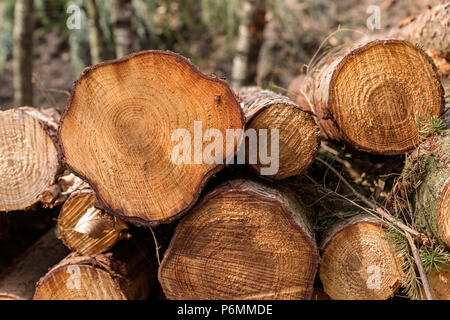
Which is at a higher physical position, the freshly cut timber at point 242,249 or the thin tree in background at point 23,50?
the thin tree in background at point 23,50

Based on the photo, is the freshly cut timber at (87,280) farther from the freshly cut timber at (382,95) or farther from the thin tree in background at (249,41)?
the thin tree in background at (249,41)

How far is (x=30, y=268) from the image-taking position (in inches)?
91.9

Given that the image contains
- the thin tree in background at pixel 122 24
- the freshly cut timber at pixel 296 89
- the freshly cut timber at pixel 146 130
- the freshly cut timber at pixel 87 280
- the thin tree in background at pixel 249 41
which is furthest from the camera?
the thin tree in background at pixel 249 41

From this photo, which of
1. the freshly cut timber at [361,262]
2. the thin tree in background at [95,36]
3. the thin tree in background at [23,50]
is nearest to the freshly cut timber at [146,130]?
the freshly cut timber at [361,262]

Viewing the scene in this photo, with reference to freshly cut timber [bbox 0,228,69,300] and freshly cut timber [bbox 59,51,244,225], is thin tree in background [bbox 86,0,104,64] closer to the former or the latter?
freshly cut timber [bbox 0,228,69,300]

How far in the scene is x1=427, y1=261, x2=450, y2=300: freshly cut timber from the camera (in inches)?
71.0

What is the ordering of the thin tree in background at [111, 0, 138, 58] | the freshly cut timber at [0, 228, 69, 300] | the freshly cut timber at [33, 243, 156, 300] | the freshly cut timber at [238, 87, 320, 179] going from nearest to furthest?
the freshly cut timber at [238, 87, 320, 179] → the freshly cut timber at [33, 243, 156, 300] → the freshly cut timber at [0, 228, 69, 300] → the thin tree in background at [111, 0, 138, 58]

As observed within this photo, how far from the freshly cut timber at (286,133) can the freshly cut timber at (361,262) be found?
0.35 m

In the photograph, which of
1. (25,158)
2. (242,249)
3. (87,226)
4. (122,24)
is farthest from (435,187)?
(122,24)

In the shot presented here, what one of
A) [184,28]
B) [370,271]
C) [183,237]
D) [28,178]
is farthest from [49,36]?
[370,271]

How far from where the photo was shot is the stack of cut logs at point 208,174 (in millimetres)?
1680

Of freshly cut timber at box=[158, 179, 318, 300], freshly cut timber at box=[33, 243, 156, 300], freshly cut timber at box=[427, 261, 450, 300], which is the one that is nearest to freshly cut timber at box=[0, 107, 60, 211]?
freshly cut timber at box=[33, 243, 156, 300]

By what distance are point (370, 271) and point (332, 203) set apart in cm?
45

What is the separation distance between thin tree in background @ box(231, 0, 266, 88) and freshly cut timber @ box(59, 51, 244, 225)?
2489mm
